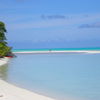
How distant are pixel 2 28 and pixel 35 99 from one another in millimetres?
34317

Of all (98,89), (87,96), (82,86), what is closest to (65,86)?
(82,86)

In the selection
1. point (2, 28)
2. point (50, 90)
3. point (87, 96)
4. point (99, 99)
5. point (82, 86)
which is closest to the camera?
point (99, 99)

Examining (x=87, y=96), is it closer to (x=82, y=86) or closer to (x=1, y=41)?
(x=82, y=86)

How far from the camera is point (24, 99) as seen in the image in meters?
10.2

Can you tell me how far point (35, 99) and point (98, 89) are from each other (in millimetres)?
3983

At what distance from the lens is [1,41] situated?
149ft

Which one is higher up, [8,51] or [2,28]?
[2,28]

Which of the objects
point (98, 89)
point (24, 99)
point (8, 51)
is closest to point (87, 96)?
point (98, 89)

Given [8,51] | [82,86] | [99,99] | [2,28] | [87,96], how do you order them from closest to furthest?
[99,99] < [87,96] < [82,86] < [2,28] < [8,51]

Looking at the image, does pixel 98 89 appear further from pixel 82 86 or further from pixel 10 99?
pixel 10 99

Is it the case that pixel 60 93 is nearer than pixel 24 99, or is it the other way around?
pixel 24 99

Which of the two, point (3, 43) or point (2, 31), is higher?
point (2, 31)

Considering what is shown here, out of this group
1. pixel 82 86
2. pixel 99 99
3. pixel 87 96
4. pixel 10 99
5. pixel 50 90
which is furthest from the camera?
pixel 82 86

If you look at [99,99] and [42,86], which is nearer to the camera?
[99,99]
